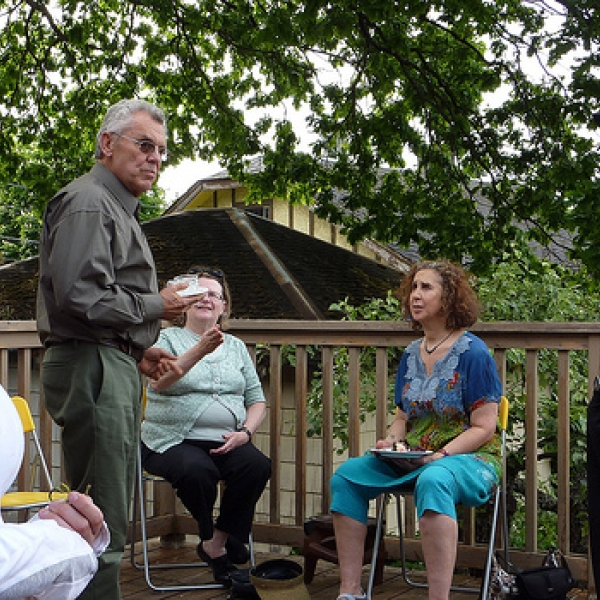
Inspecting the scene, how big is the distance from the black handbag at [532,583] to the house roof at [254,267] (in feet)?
15.7

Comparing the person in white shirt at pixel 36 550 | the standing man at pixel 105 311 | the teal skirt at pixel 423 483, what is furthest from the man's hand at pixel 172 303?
the person in white shirt at pixel 36 550

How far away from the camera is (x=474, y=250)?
7.92 m

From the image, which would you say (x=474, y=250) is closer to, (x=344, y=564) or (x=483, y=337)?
(x=483, y=337)

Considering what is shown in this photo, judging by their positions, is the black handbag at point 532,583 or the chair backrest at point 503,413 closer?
the black handbag at point 532,583

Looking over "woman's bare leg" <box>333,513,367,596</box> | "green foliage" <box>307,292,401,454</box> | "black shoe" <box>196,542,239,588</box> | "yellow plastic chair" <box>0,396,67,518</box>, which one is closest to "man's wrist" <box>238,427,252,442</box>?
"black shoe" <box>196,542,239,588</box>

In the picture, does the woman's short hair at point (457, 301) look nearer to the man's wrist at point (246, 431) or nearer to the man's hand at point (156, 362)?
the man's wrist at point (246, 431)

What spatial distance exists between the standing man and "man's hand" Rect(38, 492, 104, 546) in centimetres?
126

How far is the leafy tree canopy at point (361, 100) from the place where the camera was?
24.8 ft

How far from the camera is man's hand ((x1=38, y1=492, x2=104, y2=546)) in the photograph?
1380 millimetres

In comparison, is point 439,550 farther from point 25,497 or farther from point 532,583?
point 25,497

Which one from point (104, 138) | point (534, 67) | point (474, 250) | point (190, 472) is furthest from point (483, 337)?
point (534, 67)

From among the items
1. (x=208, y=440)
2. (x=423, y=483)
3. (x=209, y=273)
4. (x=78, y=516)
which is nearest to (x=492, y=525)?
(x=423, y=483)

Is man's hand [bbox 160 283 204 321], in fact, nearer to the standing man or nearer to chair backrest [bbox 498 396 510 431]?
the standing man

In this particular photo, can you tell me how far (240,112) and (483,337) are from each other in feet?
21.1
